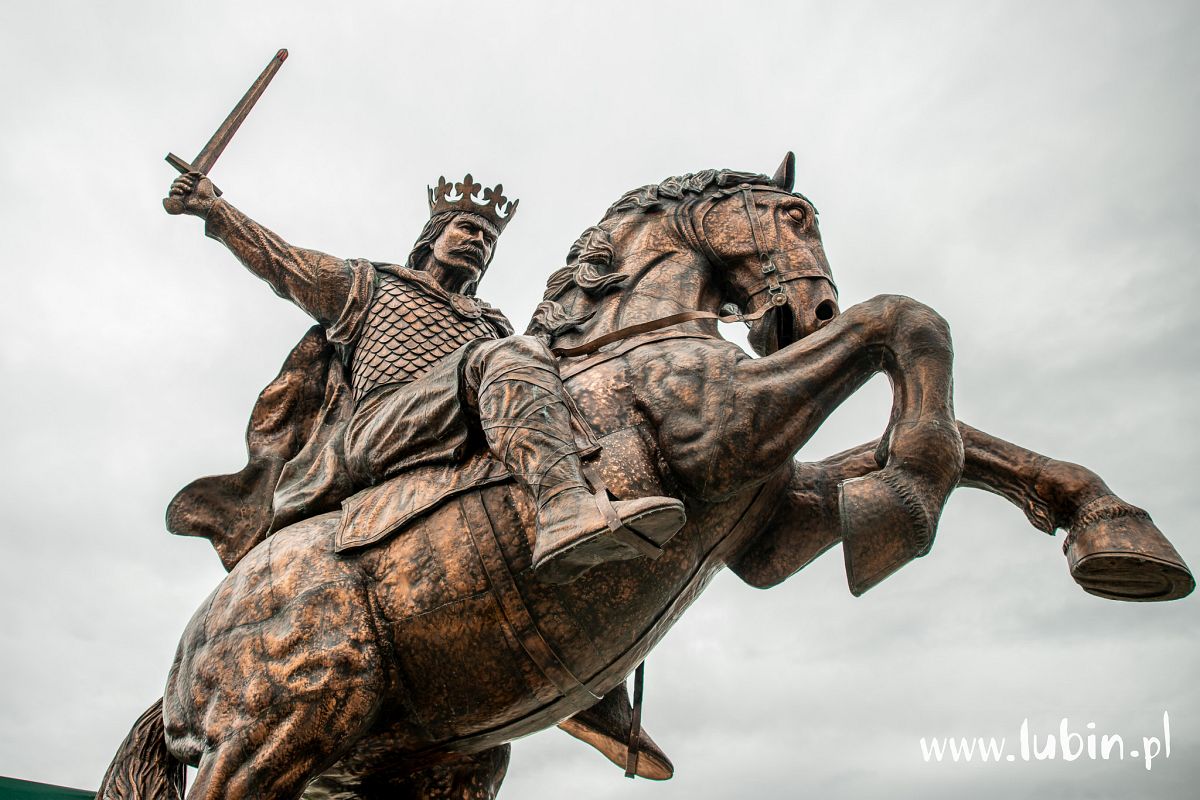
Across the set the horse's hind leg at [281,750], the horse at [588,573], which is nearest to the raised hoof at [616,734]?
the horse at [588,573]

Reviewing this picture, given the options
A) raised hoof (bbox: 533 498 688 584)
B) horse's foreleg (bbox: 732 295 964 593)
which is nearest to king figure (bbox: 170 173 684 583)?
raised hoof (bbox: 533 498 688 584)

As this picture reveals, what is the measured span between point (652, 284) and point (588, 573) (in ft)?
4.42

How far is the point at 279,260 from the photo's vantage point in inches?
194

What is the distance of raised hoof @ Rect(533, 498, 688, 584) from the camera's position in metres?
3.09

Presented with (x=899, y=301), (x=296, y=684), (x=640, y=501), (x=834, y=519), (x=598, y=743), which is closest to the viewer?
(x=640, y=501)

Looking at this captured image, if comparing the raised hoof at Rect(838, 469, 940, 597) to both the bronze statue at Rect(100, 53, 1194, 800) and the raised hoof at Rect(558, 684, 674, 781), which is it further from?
the raised hoof at Rect(558, 684, 674, 781)

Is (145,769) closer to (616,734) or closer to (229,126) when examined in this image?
(616,734)

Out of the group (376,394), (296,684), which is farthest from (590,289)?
(296,684)

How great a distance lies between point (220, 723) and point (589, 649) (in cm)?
127

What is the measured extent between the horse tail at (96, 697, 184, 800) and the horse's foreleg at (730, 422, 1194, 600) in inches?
94.3

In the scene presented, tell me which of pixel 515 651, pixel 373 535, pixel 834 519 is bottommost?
pixel 515 651

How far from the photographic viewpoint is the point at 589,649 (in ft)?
12.6

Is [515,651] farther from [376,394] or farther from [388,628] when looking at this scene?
[376,394]

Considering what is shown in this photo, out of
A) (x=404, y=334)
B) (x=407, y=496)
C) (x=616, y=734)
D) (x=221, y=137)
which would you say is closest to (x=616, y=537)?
(x=407, y=496)
